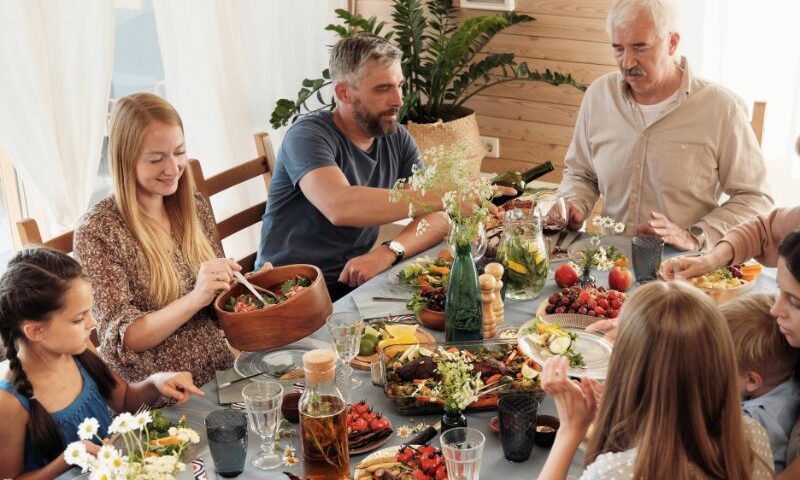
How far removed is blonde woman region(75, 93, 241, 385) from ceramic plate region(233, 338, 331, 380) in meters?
0.18

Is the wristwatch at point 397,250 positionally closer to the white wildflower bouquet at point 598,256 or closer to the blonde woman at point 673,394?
the white wildflower bouquet at point 598,256

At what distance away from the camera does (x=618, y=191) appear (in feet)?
10.2

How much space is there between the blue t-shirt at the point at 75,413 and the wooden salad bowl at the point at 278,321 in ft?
1.02

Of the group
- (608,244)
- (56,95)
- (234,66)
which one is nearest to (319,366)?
(608,244)

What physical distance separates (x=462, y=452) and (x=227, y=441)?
0.44m

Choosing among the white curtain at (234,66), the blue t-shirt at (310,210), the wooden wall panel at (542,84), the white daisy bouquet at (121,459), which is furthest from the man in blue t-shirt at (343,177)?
the wooden wall panel at (542,84)

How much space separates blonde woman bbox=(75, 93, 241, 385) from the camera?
2104 mm

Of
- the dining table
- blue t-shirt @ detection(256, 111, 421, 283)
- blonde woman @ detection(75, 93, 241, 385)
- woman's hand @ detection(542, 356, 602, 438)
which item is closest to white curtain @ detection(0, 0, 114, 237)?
blue t-shirt @ detection(256, 111, 421, 283)

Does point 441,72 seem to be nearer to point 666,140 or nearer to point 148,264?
point 666,140

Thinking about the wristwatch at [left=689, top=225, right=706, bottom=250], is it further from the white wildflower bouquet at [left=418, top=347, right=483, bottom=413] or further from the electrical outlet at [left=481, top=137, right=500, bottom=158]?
the electrical outlet at [left=481, top=137, right=500, bottom=158]

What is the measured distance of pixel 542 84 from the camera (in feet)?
14.9

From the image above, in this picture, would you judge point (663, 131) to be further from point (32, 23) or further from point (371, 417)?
point (32, 23)

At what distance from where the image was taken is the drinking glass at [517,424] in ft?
5.31

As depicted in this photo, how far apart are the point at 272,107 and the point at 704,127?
2.17m
